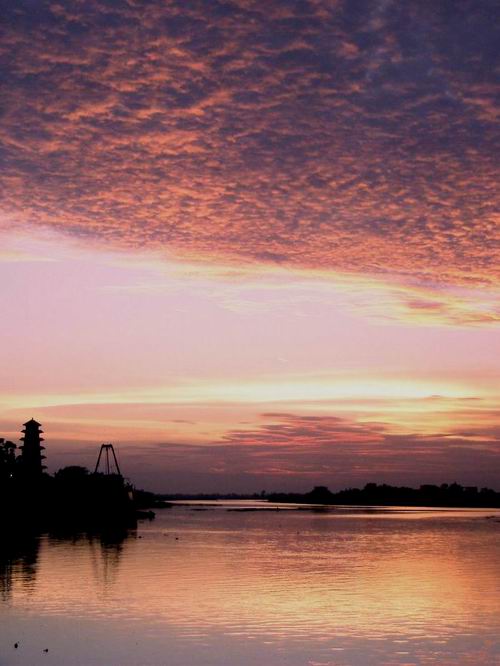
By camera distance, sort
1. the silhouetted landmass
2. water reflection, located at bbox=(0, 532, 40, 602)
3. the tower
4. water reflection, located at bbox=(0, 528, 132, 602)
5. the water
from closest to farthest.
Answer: the water
water reflection, located at bbox=(0, 532, 40, 602)
water reflection, located at bbox=(0, 528, 132, 602)
the silhouetted landmass
the tower

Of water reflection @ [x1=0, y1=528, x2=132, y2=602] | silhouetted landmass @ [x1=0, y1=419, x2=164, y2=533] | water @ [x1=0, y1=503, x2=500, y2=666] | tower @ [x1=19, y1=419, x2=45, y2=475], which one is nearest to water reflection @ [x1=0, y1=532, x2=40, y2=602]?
water reflection @ [x1=0, y1=528, x2=132, y2=602]

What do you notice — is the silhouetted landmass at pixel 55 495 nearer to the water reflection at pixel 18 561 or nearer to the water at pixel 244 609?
the water reflection at pixel 18 561

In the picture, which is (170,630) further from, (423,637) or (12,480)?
(12,480)

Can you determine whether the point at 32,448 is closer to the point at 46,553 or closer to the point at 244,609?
the point at 46,553

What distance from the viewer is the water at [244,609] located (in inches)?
1412

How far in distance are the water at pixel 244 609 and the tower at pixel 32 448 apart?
85051mm

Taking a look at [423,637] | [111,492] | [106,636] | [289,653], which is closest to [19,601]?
[106,636]

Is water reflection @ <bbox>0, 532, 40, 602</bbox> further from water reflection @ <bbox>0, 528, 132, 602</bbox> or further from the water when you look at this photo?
the water

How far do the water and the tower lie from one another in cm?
8505

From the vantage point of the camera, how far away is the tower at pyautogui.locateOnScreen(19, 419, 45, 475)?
173000 mm

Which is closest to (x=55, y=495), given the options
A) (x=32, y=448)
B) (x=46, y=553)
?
(x=32, y=448)

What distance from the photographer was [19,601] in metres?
49.7

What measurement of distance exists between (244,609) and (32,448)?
448 ft

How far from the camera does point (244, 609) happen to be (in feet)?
Result: 159
